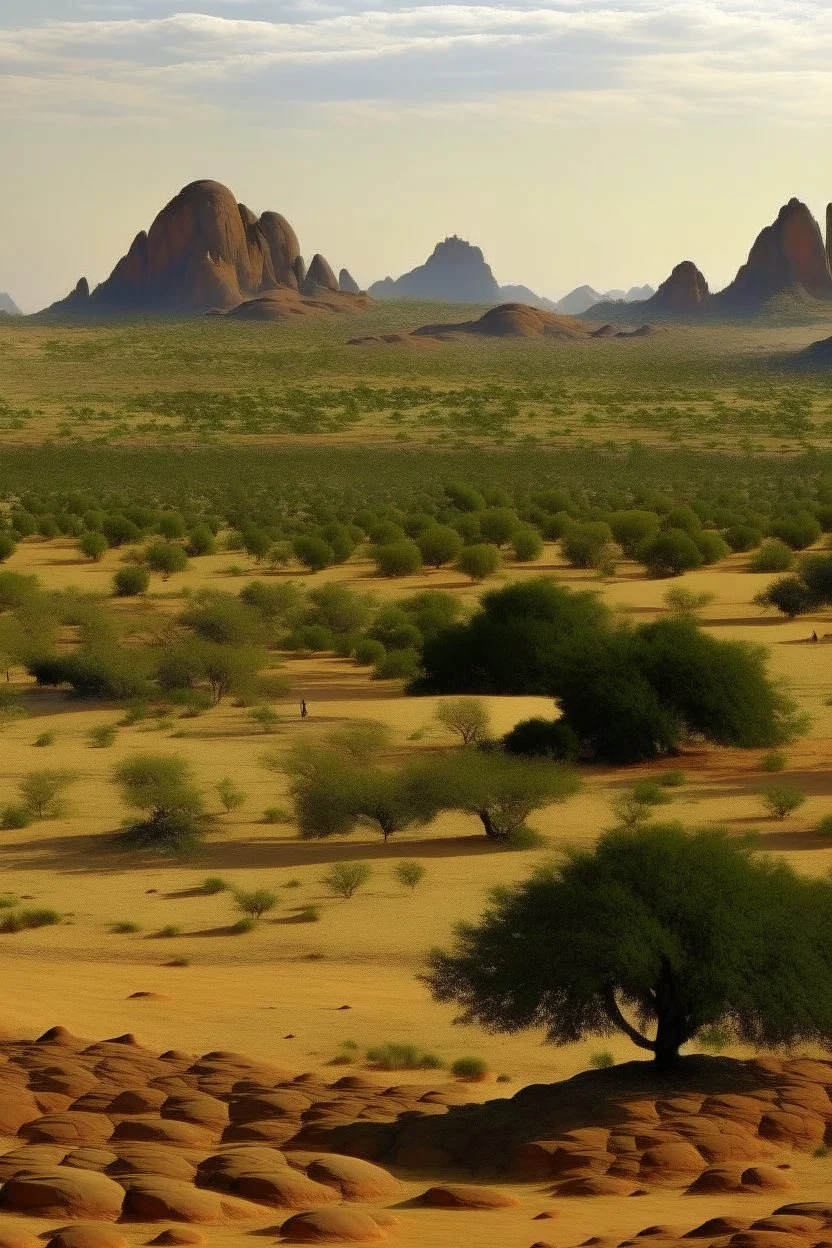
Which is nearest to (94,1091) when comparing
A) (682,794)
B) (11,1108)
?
(11,1108)

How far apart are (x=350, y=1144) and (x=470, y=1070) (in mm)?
2643

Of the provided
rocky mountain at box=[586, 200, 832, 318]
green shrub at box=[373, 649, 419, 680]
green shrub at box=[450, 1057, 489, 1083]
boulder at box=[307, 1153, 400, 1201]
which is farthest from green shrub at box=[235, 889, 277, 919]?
rocky mountain at box=[586, 200, 832, 318]

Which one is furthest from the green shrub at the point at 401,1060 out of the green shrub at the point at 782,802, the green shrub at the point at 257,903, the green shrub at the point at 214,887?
the green shrub at the point at 782,802

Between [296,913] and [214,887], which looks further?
[214,887]

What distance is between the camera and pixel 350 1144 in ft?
41.2

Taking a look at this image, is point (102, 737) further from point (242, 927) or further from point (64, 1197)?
point (64, 1197)

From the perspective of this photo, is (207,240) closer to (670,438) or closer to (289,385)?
(289,385)

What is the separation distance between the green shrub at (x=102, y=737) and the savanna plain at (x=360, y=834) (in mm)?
228

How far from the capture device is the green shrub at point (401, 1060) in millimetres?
15242

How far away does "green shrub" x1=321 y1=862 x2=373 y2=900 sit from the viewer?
67.0 feet

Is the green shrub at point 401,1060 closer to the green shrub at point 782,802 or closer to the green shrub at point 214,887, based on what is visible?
the green shrub at point 214,887

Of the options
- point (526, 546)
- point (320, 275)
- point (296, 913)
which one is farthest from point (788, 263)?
point (296, 913)

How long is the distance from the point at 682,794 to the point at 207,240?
522 ft

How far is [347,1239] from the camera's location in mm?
10148
